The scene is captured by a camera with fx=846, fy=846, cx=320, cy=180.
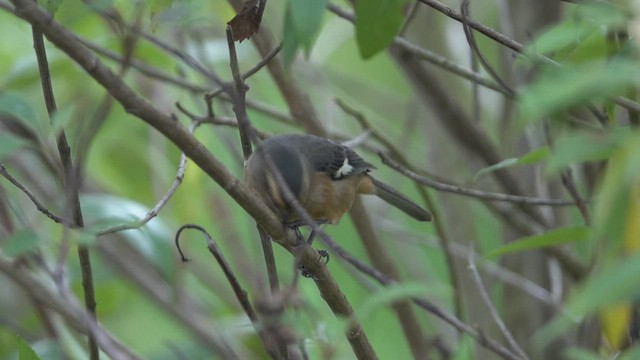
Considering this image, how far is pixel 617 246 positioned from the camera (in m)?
0.83

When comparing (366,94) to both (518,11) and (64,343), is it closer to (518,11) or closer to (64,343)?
(518,11)

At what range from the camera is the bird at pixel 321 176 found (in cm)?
236

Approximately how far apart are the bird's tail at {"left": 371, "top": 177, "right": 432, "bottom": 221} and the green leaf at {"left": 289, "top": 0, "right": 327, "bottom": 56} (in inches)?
81.5

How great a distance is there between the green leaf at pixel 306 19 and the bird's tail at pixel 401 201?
81.5 inches

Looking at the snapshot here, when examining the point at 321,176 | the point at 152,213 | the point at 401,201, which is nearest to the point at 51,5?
the point at 152,213

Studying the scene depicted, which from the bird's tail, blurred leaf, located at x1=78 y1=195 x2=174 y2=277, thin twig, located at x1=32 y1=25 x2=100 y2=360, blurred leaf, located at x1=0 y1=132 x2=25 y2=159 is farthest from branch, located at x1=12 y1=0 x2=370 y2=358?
the bird's tail

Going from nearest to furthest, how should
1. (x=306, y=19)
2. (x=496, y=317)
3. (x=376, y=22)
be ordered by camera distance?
(x=306, y=19) → (x=376, y=22) → (x=496, y=317)

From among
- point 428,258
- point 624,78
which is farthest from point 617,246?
point 428,258

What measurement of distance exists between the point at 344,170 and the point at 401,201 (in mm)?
317

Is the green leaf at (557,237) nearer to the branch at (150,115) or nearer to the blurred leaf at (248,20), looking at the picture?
the branch at (150,115)

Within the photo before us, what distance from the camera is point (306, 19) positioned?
1.01 m

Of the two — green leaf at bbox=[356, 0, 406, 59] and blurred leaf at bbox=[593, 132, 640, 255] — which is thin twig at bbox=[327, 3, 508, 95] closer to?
green leaf at bbox=[356, 0, 406, 59]

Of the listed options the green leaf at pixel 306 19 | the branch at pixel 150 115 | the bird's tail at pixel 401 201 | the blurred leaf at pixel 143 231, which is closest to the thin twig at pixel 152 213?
the branch at pixel 150 115

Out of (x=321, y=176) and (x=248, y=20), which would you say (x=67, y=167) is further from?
(x=321, y=176)
